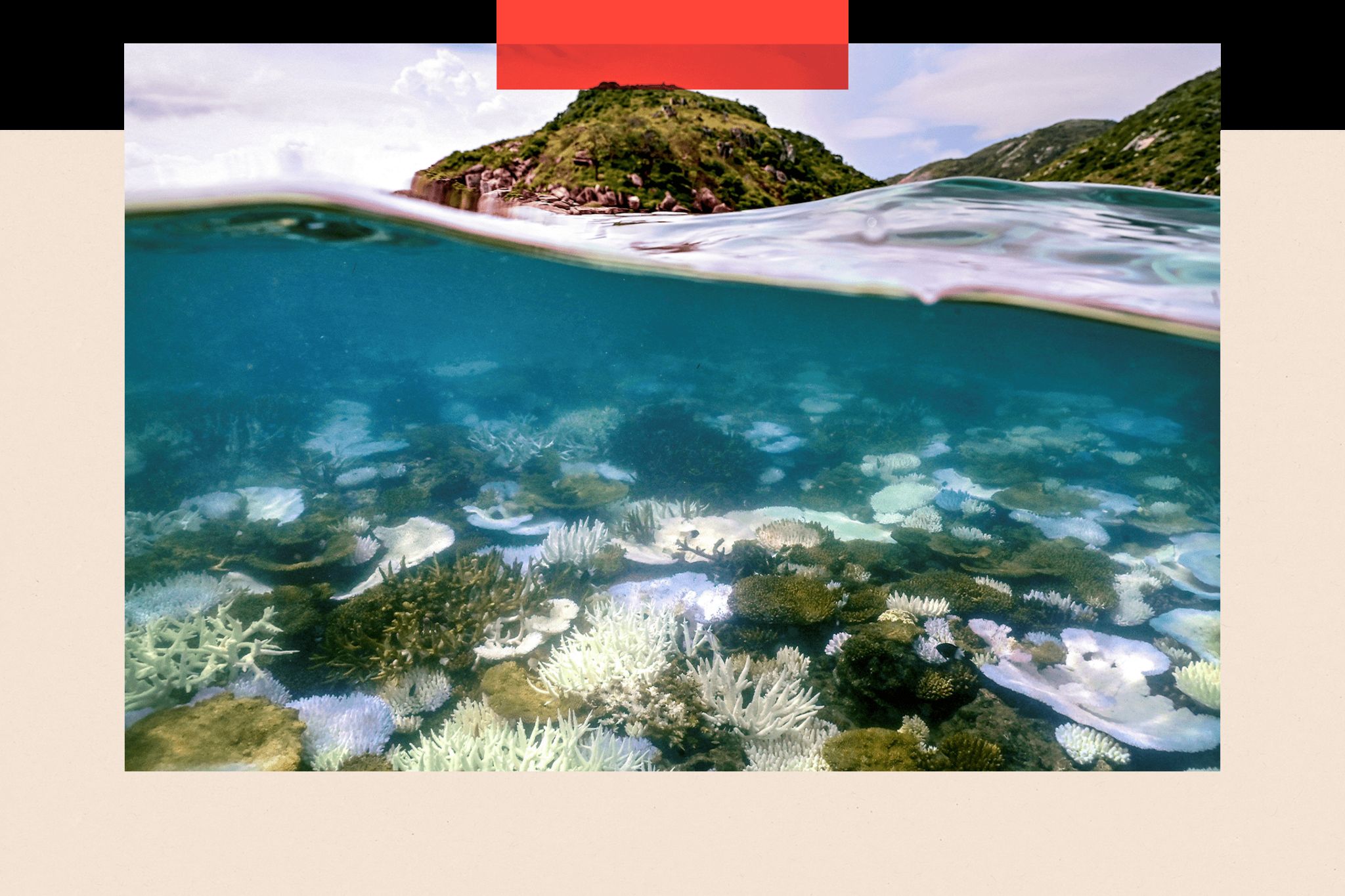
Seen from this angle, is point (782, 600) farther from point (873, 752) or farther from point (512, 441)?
point (512, 441)

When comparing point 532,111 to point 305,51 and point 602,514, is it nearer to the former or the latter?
point 305,51

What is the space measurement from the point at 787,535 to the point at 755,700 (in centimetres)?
198

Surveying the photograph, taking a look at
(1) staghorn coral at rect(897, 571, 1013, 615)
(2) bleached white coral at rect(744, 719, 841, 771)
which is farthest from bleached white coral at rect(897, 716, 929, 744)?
(1) staghorn coral at rect(897, 571, 1013, 615)

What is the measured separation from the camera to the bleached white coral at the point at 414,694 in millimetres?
3904

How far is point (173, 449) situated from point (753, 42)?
6.57 meters

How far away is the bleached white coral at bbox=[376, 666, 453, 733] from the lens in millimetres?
3904

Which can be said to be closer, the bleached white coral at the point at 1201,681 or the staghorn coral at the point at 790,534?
the bleached white coral at the point at 1201,681

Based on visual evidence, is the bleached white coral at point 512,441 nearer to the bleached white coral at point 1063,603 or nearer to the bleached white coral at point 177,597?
the bleached white coral at point 177,597

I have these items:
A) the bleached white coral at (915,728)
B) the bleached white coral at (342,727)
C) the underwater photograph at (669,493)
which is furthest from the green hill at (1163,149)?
the bleached white coral at (342,727)

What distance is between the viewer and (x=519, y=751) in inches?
145

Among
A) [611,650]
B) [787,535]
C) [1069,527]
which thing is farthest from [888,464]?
[611,650]

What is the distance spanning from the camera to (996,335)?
8820mm

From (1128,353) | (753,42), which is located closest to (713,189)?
(753,42)

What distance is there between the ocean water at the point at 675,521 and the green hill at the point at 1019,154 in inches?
5.7
